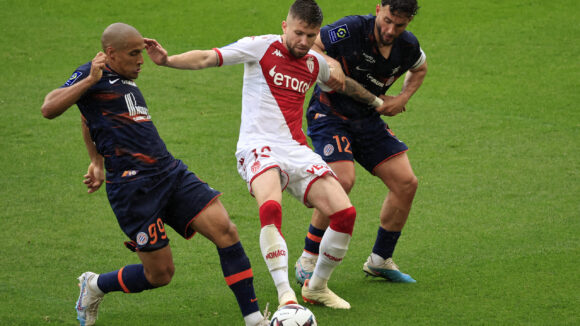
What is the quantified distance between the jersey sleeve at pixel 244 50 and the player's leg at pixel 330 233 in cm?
102

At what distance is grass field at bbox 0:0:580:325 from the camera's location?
5668 mm

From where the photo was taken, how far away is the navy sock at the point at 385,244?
241 inches

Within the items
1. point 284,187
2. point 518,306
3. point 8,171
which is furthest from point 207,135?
point 518,306

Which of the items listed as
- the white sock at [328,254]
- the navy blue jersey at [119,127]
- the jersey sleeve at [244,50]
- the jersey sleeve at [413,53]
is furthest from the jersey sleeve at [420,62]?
the navy blue jersey at [119,127]

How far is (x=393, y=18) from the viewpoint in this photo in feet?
18.7

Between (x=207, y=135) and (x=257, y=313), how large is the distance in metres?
5.28

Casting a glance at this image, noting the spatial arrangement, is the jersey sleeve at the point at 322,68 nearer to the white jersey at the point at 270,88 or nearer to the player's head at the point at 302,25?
the white jersey at the point at 270,88

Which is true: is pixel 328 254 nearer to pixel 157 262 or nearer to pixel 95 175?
pixel 157 262

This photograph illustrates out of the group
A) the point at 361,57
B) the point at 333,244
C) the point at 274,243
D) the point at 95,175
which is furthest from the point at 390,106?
the point at 95,175

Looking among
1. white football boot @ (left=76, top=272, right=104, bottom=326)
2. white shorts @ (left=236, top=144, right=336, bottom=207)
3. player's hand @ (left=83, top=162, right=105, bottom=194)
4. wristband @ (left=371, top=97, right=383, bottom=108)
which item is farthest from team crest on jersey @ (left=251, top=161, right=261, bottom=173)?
white football boot @ (left=76, top=272, right=104, bottom=326)

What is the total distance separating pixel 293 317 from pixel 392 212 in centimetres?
188

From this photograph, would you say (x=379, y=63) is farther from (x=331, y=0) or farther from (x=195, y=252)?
(x=331, y=0)

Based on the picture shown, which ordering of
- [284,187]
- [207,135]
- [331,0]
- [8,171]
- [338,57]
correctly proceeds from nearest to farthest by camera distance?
[284,187] → [338,57] → [8,171] → [207,135] → [331,0]

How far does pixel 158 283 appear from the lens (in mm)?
5090
